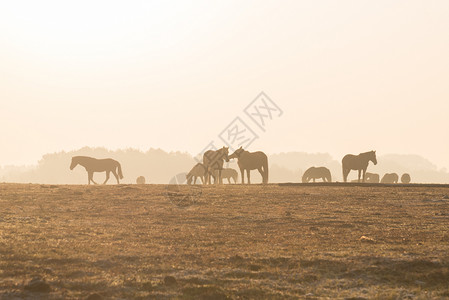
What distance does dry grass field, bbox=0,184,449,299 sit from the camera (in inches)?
450

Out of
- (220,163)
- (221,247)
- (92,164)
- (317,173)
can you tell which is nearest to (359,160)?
(220,163)

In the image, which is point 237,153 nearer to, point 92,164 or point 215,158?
point 215,158

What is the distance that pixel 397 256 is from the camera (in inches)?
539

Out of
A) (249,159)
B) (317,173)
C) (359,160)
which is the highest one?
(359,160)

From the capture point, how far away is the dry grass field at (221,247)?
37.5 ft

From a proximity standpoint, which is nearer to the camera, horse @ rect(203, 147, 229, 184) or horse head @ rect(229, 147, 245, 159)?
horse head @ rect(229, 147, 245, 159)

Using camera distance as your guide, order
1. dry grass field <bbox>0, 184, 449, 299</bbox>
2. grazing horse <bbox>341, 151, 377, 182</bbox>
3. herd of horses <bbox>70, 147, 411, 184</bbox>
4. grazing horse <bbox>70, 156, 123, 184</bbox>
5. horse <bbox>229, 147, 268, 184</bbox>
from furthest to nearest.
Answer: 1. grazing horse <bbox>341, 151, 377, 182</bbox>
2. grazing horse <bbox>70, 156, 123, 184</bbox>
3. herd of horses <bbox>70, 147, 411, 184</bbox>
4. horse <bbox>229, 147, 268, 184</bbox>
5. dry grass field <bbox>0, 184, 449, 299</bbox>

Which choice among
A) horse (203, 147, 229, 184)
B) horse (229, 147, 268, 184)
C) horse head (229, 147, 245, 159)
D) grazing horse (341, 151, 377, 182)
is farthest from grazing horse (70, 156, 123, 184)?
grazing horse (341, 151, 377, 182)

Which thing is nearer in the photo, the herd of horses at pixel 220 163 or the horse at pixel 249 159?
the horse at pixel 249 159

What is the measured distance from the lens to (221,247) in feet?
50.4

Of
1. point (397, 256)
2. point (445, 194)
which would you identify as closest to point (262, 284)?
point (397, 256)

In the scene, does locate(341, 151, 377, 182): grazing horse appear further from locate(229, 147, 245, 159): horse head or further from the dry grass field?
the dry grass field

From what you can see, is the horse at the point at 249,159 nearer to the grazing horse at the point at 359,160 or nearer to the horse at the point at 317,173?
the grazing horse at the point at 359,160

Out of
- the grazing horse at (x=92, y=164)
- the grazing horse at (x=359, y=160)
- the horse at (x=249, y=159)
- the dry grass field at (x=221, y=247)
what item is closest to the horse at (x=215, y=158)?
the horse at (x=249, y=159)
